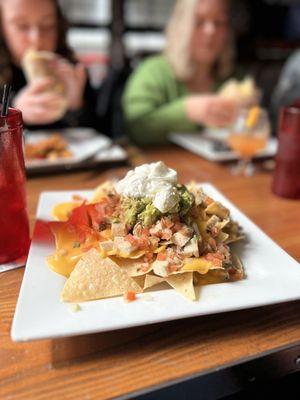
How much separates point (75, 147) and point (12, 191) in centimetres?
90

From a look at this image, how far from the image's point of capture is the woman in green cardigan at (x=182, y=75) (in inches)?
83.6

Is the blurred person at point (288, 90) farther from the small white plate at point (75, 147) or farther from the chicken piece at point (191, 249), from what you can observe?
the chicken piece at point (191, 249)

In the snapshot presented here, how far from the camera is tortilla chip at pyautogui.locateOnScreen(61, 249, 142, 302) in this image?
684 millimetres

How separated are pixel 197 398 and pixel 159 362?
77mm

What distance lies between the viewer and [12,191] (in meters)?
0.84

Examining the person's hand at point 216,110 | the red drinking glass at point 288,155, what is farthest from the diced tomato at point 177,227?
the person's hand at point 216,110

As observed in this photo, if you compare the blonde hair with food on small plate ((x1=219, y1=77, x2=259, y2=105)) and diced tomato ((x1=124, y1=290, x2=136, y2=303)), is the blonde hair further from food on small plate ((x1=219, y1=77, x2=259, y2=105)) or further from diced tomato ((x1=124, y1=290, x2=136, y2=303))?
diced tomato ((x1=124, y1=290, x2=136, y2=303))

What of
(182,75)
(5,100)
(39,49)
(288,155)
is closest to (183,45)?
(182,75)

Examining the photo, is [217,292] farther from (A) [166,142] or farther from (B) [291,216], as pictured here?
(A) [166,142]

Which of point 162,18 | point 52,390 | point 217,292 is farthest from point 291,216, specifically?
point 162,18

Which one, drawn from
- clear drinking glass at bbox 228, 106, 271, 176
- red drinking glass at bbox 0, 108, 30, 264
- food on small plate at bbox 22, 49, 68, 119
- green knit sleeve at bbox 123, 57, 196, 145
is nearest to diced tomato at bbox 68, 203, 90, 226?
red drinking glass at bbox 0, 108, 30, 264

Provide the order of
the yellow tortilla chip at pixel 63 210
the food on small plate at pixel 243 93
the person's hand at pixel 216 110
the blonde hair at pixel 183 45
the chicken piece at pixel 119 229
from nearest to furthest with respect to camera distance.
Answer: the chicken piece at pixel 119 229, the yellow tortilla chip at pixel 63 210, the person's hand at pixel 216 110, the food on small plate at pixel 243 93, the blonde hair at pixel 183 45

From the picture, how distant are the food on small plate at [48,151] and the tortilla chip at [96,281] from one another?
837 mm

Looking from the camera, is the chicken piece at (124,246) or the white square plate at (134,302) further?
the chicken piece at (124,246)
